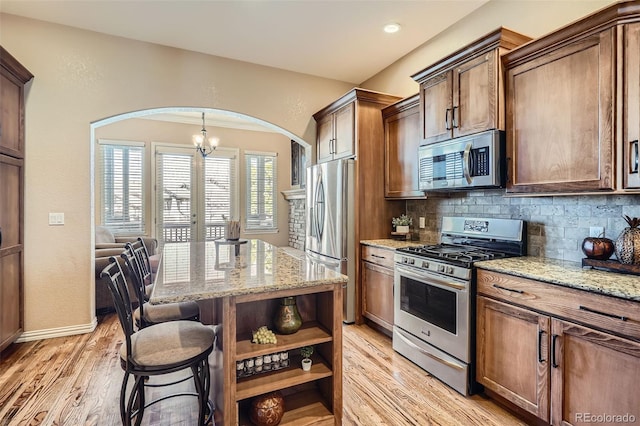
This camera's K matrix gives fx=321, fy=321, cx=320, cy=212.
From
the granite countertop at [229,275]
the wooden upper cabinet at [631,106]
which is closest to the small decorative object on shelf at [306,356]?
the granite countertop at [229,275]

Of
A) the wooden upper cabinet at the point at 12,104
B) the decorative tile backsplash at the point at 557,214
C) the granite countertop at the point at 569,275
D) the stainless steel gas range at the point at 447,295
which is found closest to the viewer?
the granite countertop at the point at 569,275

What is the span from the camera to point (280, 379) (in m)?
1.63

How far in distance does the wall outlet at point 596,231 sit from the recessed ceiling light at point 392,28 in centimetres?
246

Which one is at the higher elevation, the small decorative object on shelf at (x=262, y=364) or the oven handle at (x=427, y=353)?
the small decorative object on shelf at (x=262, y=364)

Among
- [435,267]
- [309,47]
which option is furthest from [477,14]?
[435,267]

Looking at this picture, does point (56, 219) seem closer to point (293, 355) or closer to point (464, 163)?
point (293, 355)

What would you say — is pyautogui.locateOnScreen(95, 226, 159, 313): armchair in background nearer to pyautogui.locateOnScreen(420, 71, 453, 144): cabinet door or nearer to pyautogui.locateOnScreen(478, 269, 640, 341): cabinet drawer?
pyautogui.locateOnScreen(420, 71, 453, 144): cabinet door

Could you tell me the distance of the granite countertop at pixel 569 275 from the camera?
154cm

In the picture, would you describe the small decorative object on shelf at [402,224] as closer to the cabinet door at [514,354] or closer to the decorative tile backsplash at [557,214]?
the decorative tile backsplash at [557,214]

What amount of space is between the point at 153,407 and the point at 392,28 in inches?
149

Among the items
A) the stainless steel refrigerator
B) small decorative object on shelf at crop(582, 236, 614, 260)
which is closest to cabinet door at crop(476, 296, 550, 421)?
small decorative object on shelf at crop(582, 236, 614, 260)

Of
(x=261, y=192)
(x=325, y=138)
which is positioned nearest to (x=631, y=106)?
(x=325, y=138)

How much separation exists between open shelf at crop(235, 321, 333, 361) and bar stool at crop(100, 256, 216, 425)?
0.19m

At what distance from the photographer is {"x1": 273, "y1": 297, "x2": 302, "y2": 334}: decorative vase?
1.70 metres
